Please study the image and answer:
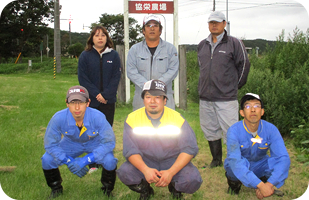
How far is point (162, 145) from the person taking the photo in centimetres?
354

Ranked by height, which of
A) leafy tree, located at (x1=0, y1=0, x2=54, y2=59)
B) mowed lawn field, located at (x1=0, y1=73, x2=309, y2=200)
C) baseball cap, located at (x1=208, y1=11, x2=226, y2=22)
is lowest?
mowed lawn field, located at (x1=0, y1=73, x2=309, y2=200)

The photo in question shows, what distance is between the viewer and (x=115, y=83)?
5027mm

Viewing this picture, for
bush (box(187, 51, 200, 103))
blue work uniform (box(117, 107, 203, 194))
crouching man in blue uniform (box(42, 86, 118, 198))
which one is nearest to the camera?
blue work uniform (box(117, 107, 203, 194))

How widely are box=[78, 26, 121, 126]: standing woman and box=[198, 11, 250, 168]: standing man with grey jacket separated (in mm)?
1440

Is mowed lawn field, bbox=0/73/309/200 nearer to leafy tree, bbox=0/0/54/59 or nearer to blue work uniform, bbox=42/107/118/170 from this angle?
blue work uniform, bbox=42/107/118/170

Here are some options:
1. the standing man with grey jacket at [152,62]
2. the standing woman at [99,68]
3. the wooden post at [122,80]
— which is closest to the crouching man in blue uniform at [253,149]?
the standing man with grey jacket at [152,62]

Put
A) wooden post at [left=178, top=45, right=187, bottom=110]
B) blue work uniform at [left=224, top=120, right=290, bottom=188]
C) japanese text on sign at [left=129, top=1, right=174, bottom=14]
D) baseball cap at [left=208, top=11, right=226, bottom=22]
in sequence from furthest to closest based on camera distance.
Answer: wooden post at [left=178, top=45, right=187, bottom=110]
japanese text on sign at [left=129, top=1, right=174, bottom=14]
baseball cap at [left=208, top=11, right=226, bottom=22]
blue work uniform at [left=224, top=120, right=290, bottom=188]

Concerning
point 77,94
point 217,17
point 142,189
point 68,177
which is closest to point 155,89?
point 77,94

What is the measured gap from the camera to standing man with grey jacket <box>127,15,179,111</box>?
4.64 meters

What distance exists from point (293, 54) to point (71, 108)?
643 centimetres

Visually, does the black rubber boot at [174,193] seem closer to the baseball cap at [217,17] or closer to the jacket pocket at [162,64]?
the jacket pocket at [162,64]

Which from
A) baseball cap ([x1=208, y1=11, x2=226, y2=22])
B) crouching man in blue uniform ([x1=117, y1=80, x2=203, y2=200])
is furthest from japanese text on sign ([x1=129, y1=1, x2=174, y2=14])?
crouching man in blue uniform ([x1=117, y1=80, x2=203, y2=200])

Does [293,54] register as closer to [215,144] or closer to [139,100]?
[215,144]

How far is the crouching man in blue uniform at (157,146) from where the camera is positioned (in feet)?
11.2
